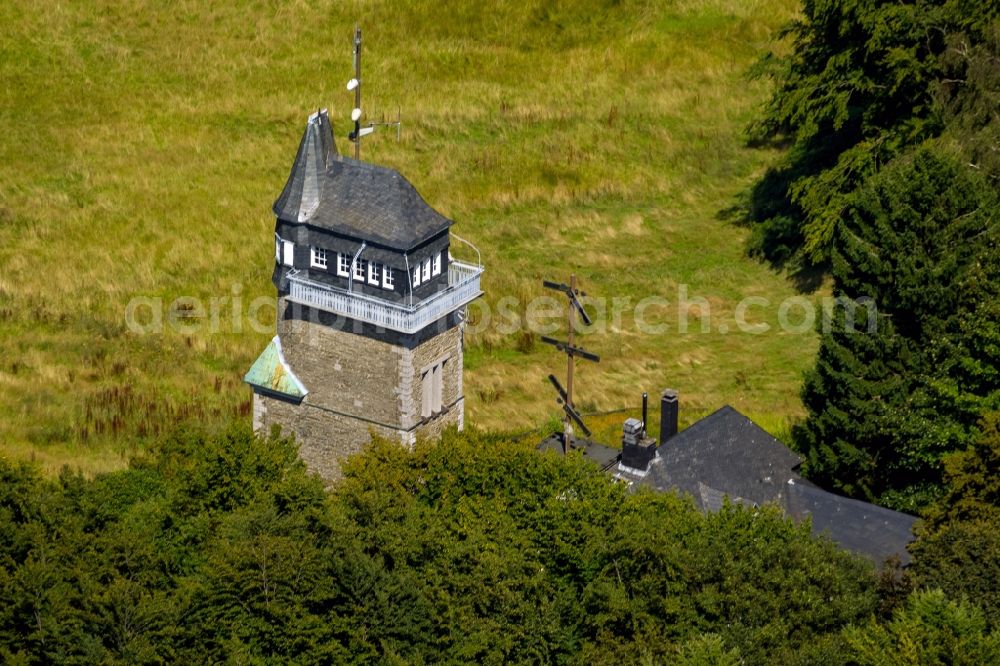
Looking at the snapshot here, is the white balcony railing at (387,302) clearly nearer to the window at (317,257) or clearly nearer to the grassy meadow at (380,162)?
the window at (317,257)

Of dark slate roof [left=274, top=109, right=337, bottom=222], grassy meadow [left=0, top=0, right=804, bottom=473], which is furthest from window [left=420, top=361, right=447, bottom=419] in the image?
grassy meadow [left=0, top=0, right=804, bottom=473]

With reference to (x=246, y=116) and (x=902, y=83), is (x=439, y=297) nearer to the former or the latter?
(x=902, y=83)

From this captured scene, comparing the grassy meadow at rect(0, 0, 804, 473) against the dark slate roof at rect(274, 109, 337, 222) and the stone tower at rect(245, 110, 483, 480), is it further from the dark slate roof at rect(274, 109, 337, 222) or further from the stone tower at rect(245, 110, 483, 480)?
the dark slate roof at rect(274, 109, 337, 222)

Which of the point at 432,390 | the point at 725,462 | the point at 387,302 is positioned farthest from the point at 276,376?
the point at 725,462

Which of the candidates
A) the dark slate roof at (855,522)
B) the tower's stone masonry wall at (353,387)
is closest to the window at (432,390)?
the tower's stone masonry wall at (353,387)

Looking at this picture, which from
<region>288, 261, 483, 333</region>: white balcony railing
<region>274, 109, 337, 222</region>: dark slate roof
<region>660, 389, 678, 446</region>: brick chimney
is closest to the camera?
<region>288, 261, 483, 333</region>: white balcony railing

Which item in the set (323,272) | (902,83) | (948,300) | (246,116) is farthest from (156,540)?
(246,116)

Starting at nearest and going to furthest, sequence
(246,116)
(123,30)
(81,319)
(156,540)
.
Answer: (156,540) → (81,319) → (246,116) → (123,30)

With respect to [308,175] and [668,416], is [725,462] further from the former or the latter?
[308,175]
